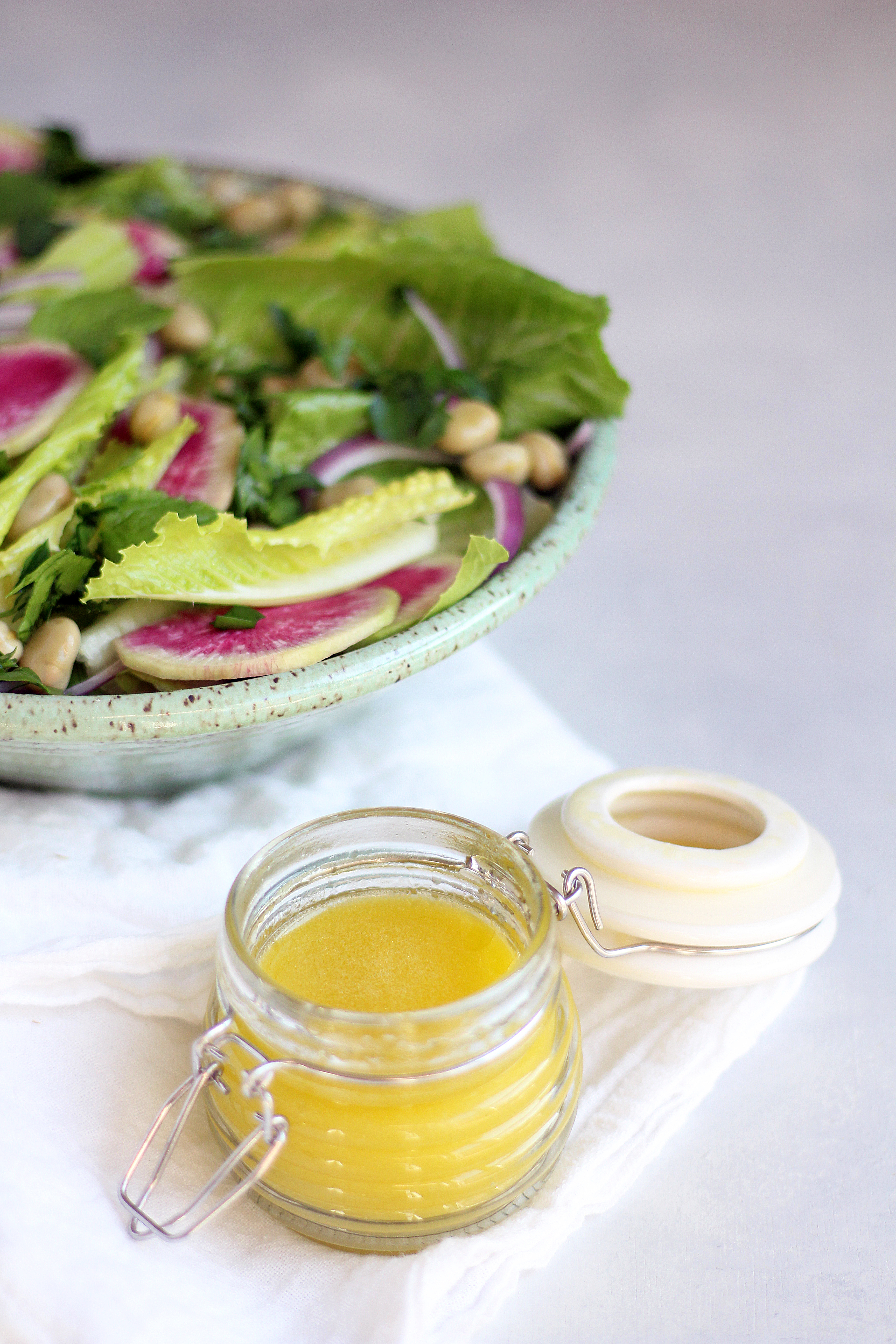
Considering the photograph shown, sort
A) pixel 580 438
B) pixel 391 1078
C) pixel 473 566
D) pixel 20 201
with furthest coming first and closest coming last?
pixel 20 201
pixel 580 438
pixel 473 566
pixel 391 1078

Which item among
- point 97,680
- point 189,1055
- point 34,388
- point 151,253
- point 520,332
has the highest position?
point 520,332

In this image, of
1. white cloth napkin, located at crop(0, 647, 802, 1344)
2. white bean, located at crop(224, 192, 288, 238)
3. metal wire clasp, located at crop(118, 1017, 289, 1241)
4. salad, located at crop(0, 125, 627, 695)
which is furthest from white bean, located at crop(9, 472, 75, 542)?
white bean, located at crop(224, 192, 288, 238)

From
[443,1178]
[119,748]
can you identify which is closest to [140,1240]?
[443,1178]

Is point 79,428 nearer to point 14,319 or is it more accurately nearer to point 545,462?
point 14,319

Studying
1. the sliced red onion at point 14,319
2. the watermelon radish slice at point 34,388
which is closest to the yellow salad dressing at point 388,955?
the watermelon radish slice at point 34,388

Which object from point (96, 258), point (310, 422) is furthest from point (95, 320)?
point (310, 422)

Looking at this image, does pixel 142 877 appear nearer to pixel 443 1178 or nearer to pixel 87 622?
pixel 87 622
